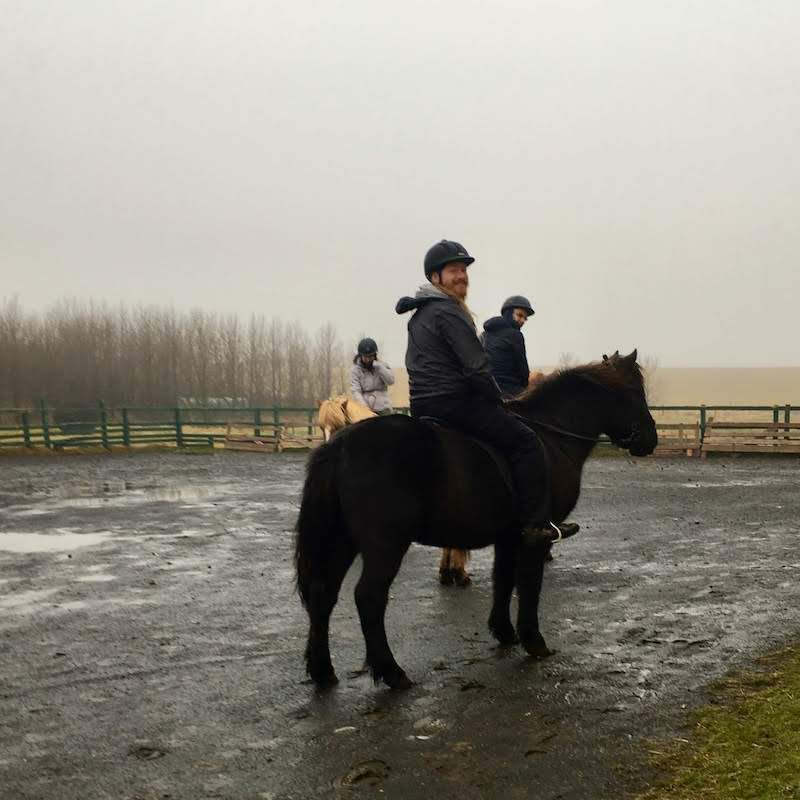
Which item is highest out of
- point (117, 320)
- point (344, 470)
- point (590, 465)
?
point (117, 320)

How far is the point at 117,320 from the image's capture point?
56.5m

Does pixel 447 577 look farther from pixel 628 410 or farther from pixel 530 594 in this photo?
pixel 628 410

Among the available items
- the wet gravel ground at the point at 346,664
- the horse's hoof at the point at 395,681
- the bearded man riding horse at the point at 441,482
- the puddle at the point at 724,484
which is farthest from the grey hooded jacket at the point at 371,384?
the puddle at the point at 724,484

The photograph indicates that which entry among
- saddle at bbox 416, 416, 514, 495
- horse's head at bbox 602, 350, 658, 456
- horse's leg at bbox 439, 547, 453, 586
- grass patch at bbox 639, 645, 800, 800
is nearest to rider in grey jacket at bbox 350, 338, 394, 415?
horse's leg at bbox 439, 547, 453, 586

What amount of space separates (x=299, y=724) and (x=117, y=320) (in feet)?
184

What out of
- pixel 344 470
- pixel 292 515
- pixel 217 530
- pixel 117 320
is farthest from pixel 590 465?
pixel 117 320

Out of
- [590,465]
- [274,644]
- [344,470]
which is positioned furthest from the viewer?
[590,465]

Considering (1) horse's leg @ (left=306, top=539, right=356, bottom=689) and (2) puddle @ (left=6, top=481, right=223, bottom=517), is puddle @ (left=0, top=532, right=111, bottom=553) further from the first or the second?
(1) horse's leg @ (left=306, top=539, right=356, bottom=689)

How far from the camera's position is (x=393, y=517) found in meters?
4.91

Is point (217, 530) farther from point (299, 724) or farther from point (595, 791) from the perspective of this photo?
point (595, 791)

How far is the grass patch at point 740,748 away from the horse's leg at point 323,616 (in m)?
2.04

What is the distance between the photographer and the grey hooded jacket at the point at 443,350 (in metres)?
5.30

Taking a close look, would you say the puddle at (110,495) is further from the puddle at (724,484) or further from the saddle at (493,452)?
the saddle at (493,452)

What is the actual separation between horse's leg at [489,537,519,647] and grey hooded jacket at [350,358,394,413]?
4.90 m
